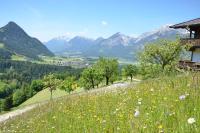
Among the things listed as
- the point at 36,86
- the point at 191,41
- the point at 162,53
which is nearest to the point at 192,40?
the point at 191,41

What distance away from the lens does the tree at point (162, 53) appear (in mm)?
56250

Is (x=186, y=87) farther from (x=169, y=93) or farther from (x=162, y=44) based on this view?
(x=162, y=44)

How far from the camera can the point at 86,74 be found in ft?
365

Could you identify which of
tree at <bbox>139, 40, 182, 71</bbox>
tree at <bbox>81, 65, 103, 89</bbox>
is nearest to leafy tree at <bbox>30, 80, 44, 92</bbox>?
tree at <bbox>81, 65, 103, 89</bbox>

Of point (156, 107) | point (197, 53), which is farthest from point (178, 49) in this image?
point (156, 107)

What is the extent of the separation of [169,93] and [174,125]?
3.32 meters

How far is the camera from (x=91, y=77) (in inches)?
4395

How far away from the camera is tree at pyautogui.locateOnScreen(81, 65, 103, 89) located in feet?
359

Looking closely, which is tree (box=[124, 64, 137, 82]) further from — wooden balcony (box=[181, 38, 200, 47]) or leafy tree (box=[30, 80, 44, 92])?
wooden balcony (box=[181, 38, 200, 47])

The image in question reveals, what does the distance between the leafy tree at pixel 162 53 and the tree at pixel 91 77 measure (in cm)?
4983

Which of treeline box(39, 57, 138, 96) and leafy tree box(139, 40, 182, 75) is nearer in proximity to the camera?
leafy tree box(139, 40, 182, 75)

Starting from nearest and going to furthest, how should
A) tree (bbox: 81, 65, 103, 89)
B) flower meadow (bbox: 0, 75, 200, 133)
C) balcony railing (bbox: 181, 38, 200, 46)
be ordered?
flower meadow (bbox: 0, 75, 200, 133) → balcony railing (bbox: 181, 38, 200, 46) → tree (bbox: 81, 65, 103, 89)

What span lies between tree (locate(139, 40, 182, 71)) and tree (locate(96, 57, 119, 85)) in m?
53.0

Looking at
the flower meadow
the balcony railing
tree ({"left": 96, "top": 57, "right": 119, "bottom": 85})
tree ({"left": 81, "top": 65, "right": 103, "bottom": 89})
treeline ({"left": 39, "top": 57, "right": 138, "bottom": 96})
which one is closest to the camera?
the flower meadow
